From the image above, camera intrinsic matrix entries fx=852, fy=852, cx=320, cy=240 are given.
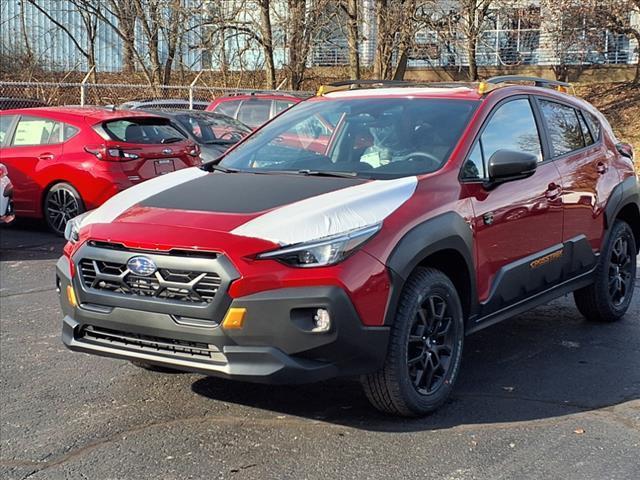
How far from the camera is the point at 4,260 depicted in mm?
9023

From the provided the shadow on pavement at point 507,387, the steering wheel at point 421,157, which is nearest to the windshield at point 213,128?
the shadow on pavement at point 507,387

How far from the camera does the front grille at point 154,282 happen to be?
393cm

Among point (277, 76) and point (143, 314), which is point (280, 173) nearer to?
point (143, 314)

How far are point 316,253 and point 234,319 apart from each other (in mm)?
482

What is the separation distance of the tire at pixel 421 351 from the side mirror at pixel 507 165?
2.42 feet

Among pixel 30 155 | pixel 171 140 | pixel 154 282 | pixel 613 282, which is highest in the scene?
pixel 171 140

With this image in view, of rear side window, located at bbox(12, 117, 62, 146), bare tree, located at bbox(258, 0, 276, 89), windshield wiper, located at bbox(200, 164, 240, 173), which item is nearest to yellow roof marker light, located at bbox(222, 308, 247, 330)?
windshield wiper, located at bbox(200, 164, 240, 173)

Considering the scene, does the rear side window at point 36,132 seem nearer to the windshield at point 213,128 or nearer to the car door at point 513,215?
the windshield at point 213,128

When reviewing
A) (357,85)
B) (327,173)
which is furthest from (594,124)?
(327,173)

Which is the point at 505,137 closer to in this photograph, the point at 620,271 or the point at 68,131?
the point at 620,271

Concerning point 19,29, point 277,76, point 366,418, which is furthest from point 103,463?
point 19,29

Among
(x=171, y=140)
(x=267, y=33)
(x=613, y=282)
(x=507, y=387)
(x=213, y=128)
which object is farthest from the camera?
(x=267, y=33)

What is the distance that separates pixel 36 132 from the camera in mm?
10844

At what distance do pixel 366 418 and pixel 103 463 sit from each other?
1.36 metres
